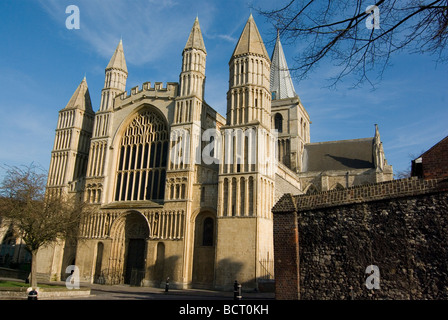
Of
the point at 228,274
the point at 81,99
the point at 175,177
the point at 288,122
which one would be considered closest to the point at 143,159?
the point at 175,177

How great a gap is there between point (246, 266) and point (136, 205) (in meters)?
9.68

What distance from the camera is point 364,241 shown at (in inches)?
314

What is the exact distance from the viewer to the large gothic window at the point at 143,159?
2689cm

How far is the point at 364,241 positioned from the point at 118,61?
29.5 meters

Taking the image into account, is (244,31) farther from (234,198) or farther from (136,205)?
(136,205)

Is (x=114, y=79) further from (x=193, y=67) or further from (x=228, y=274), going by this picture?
(x=228, y=274)

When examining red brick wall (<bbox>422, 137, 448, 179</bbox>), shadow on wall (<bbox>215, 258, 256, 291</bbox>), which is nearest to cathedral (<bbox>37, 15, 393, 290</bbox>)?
shadow on wall (<bbox>215, 258, 256, 291</bbox>)

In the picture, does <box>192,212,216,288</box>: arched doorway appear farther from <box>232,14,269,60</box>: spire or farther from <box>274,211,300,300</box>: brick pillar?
<box>274,211,300,300</box>: brick pillar

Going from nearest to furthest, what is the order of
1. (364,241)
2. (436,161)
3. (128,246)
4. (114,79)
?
1. (436,161)
2. (364,241)
3. (128,246)
4. (114,79)

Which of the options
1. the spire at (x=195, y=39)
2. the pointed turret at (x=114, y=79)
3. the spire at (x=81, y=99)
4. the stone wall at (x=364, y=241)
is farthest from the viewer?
the spire at (x=81, y=99)

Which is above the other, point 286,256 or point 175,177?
point 175,177

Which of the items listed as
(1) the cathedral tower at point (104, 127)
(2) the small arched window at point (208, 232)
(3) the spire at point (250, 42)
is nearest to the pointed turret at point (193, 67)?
(3) the spire at point (250, 42)

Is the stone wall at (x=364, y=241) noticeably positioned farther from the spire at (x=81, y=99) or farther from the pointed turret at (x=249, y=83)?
the spire at (x=81, y=99)

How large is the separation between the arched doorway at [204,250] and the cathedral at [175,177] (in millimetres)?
65
